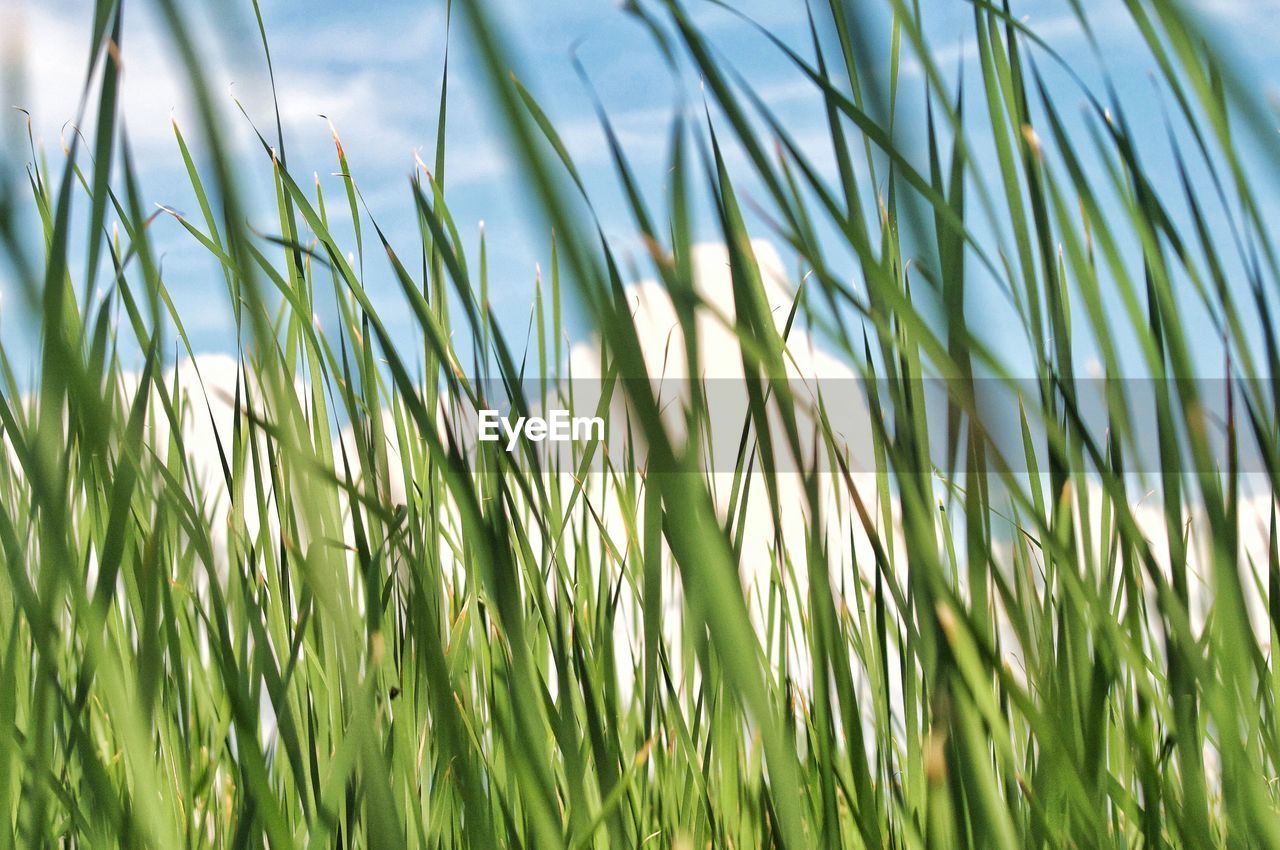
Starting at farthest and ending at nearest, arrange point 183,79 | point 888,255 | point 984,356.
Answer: point 888,255 < point 984,356 < point 183,79

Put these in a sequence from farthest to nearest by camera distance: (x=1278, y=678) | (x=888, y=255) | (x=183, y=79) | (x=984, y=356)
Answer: (x=1278, y=678) → (x=888, y=255) → (x=984, y=356) → (x=183, y=79)

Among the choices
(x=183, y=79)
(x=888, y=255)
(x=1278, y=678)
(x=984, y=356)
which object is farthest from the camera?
(x=1278, y=678)

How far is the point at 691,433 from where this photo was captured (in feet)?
0.76

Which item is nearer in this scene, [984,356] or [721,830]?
[984,356]

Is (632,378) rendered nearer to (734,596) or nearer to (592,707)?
(734,596)

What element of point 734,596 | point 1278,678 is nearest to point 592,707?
point 734,596

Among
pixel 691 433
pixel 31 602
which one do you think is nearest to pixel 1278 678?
pixel 691 433

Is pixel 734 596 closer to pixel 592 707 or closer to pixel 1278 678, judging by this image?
pixel 592 707

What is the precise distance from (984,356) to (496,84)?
0.58 ft

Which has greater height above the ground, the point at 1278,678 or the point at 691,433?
the point at 691,433

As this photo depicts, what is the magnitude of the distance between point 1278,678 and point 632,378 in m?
0.62

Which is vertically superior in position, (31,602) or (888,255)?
(888,255)

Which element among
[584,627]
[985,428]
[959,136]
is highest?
[959,136]

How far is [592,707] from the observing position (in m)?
0.34
